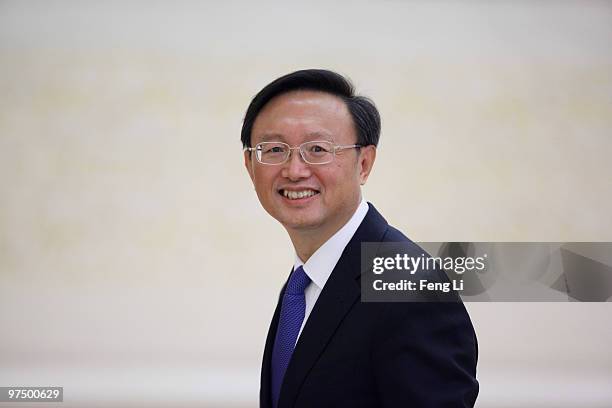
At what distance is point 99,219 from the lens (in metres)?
3.95

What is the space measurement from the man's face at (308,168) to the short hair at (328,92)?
0.04ft

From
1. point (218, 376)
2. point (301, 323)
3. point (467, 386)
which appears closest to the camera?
point (467, 386)

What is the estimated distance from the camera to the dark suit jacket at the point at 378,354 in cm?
112

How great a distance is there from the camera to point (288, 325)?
4.69 feet

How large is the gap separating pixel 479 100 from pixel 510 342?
1288 millimetres

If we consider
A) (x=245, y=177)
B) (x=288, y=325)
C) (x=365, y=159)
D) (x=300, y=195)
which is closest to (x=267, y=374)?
(x=288, y=325)

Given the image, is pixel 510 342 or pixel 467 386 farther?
pixel 510 342

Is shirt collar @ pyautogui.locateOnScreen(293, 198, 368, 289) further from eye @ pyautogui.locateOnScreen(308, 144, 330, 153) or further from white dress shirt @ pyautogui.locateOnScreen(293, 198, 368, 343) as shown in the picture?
eye @ pyautogui.locateOnScreen(308, 144, 330, 153)

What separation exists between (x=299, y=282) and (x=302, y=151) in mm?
259

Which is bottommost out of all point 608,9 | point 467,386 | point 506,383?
point 467,386

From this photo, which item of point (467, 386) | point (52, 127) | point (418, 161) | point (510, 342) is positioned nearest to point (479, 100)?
point (418, 161)

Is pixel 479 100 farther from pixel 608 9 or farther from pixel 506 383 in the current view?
pixel 506 383

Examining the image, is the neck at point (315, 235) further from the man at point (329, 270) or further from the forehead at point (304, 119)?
the forehead at point (304, 119)

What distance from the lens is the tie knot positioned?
144 centimetres
